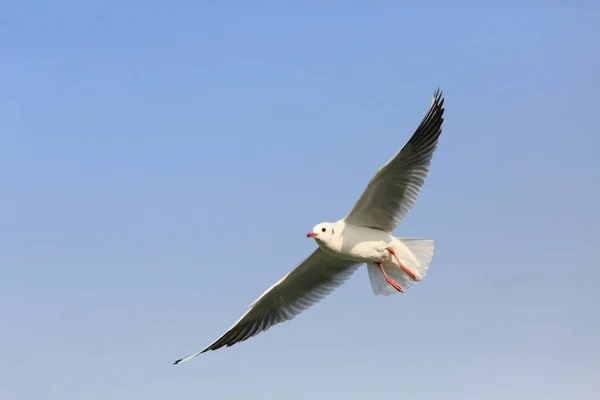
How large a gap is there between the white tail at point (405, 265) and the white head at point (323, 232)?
0.71m

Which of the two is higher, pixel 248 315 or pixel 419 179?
pixel 419 179

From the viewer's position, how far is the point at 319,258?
1026 cm

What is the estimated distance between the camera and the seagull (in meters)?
9.55

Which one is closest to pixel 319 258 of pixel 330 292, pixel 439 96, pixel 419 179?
pixel 330 292

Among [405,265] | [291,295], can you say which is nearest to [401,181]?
[405,265]

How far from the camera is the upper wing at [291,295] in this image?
10.4 meters

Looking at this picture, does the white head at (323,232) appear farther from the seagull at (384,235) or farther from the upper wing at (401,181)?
the upper wing at (401,181)

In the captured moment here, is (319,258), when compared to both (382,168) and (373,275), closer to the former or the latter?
(373,275)

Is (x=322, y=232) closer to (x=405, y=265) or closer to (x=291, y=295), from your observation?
(x=405, y=265)

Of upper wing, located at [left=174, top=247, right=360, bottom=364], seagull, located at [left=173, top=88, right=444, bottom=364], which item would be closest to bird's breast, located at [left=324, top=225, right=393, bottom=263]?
seagull, located at [left=173, top=88, right=444, bottom=364]

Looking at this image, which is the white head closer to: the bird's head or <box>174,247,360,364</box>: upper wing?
the bird's head

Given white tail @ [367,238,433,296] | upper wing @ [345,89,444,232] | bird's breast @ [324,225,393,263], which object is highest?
upper wing @ [345,89,444,232]

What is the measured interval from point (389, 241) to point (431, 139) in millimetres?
1159

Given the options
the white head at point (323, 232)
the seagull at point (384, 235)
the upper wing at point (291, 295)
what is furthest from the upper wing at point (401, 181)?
the upper wing at point (291, 295)
